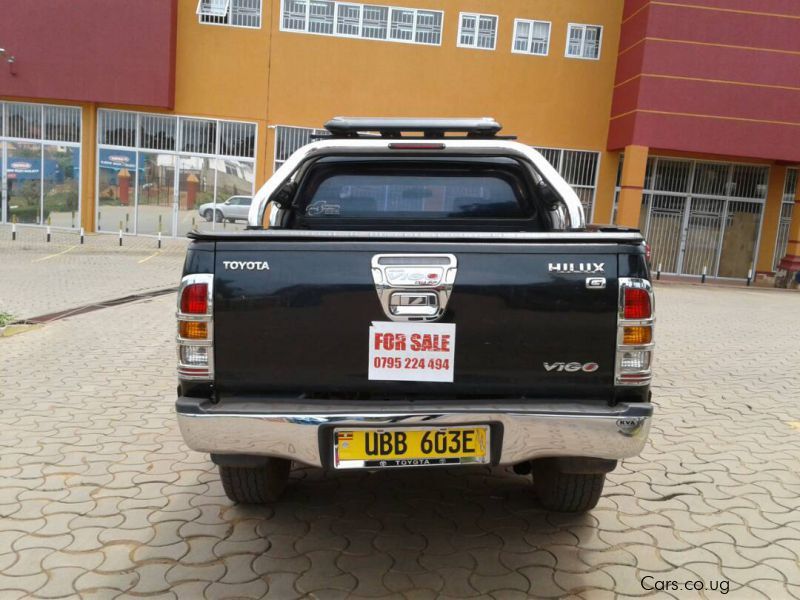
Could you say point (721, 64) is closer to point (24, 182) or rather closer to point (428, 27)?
point (428, 27)

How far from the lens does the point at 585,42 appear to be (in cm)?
2041

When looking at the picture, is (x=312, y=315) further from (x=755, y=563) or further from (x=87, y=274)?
(x=87, y=274)

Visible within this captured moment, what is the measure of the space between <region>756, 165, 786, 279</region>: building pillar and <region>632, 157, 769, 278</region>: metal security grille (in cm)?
18

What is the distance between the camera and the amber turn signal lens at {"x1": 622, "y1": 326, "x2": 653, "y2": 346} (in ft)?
8.52

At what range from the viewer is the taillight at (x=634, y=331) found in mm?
2570

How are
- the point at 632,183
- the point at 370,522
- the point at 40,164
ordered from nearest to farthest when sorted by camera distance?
the point at 370,522 < the point at 632,183 < the point at 40,164

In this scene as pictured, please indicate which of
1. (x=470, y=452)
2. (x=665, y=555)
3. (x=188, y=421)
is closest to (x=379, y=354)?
(x=470, y=452)

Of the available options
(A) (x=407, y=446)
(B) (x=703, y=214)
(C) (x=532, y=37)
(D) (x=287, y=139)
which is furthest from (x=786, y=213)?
(A) (x=407, y=446)

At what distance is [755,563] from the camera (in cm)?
300

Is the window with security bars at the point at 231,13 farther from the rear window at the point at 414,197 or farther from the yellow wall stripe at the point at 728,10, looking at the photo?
the rear window at the point at 414,197

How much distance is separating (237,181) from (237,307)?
62.8 feet

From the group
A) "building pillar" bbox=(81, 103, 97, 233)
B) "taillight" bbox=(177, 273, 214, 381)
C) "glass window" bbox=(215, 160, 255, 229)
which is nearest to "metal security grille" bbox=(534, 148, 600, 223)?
"glass window" bbox=(215, 160, 255, 229)

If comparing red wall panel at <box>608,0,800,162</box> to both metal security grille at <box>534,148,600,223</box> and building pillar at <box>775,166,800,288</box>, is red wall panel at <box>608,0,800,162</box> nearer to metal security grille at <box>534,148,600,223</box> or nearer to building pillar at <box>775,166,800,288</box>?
building pillar at <box>775,166,800,288</box>

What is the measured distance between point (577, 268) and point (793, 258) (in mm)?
20714
